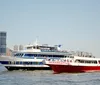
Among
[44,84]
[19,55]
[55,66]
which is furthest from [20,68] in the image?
[44,84]

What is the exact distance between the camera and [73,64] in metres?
58.5

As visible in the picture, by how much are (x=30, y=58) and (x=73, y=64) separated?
13206 millimetres

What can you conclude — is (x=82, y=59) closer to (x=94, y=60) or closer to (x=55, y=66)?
(x=94, y=60)

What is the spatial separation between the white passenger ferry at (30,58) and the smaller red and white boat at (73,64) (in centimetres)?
815

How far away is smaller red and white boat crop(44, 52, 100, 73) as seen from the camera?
57438 millimetres

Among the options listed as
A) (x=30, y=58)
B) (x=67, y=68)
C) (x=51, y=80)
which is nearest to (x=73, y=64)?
(x=67, y=68)

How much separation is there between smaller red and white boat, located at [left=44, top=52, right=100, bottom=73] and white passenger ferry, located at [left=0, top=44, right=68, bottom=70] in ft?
26.8

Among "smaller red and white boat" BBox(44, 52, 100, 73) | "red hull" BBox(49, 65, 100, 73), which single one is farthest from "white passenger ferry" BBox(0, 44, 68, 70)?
"red hull" BBox(49, 65, 100, 73)

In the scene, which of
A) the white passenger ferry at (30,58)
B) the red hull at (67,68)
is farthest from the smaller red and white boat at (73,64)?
the white passenger ferry at (30,58)

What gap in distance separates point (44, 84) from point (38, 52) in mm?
31332

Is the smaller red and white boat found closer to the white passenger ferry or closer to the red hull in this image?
the red hull

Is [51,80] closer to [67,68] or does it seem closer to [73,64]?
[67,68]

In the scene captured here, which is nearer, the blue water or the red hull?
the blue water

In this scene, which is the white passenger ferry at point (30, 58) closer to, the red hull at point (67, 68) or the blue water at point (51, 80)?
the red hull at point (67, 68)
